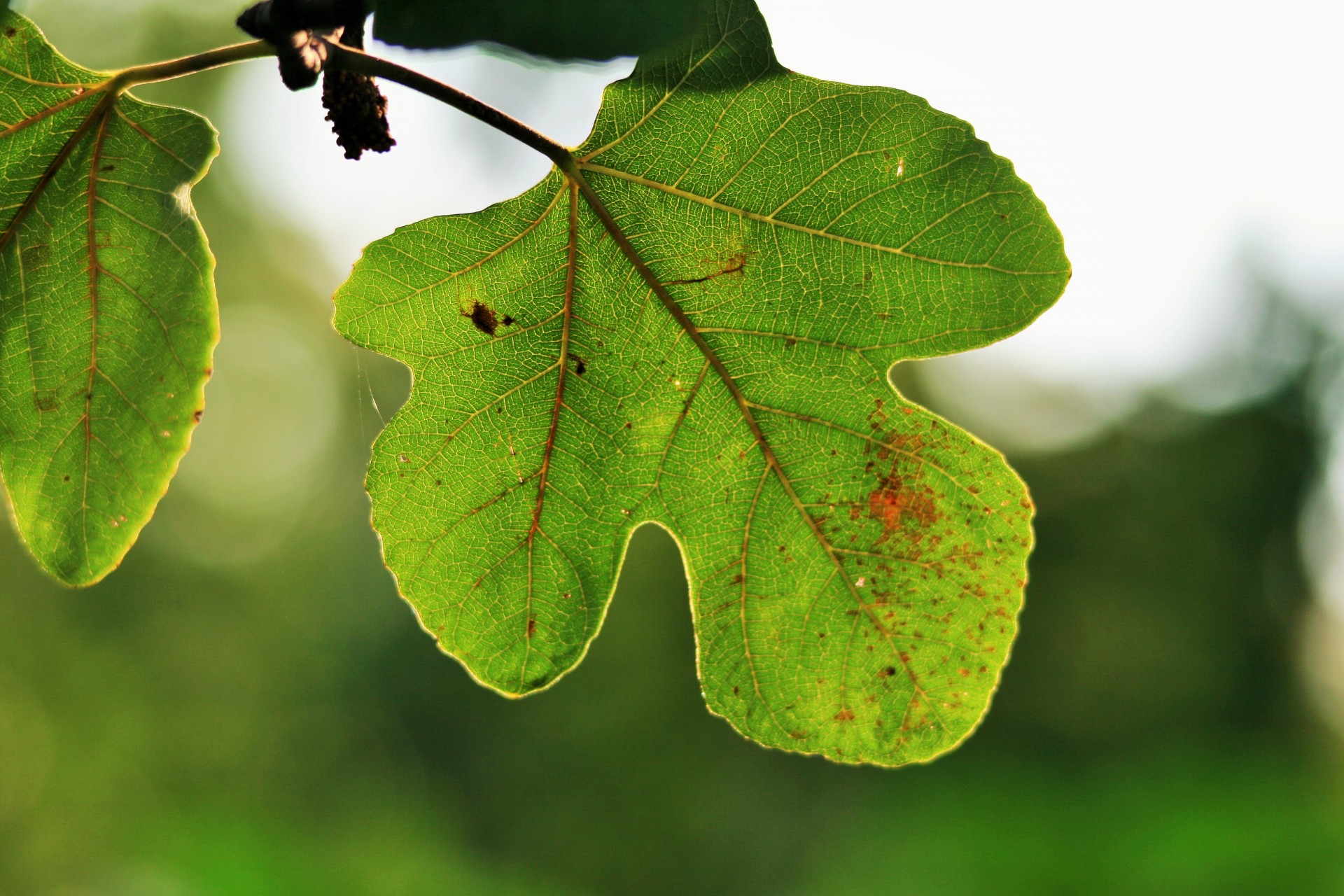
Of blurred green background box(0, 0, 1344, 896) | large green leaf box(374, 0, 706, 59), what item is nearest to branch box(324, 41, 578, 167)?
large green leaf box(374, 0, 706, 59)

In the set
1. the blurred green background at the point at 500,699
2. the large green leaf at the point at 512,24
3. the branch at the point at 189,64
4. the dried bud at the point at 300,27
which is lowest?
the blurred green background at the point at 500,699

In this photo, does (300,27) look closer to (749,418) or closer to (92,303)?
(92,303)

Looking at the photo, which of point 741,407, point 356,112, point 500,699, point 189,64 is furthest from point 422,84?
point 500,699

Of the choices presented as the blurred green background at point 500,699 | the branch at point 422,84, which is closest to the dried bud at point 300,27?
the branch at point 422,84

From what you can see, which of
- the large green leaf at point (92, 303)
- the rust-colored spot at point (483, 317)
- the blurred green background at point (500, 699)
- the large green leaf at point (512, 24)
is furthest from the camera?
the blurred green background at point (500, 699)

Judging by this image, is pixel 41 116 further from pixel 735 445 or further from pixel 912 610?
pixel 912 610

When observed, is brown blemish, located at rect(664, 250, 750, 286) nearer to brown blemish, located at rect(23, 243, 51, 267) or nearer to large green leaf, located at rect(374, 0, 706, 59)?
large green leaf, located at rect(374, 0, 706, 59)

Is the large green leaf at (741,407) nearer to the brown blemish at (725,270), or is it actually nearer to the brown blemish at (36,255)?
the brown blemish at (725,270)
